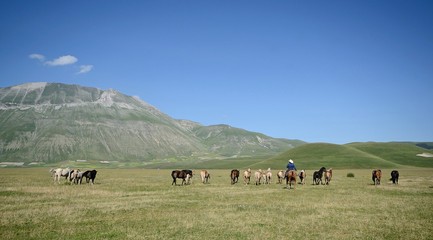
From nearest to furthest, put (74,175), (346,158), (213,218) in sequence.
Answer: (213,218), (74,175), (346,158)

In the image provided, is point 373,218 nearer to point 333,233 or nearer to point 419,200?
point 333,233

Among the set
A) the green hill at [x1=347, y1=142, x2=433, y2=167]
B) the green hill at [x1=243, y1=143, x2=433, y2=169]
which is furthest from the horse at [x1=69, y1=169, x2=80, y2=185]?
the green hill at [x1=347, y1=142, x2=433, y2=167]

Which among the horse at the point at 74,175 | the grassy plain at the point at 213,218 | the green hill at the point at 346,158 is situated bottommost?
the grassy plain at the point at 213,218

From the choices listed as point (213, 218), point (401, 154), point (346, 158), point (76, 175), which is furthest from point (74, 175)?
point (401, 154)

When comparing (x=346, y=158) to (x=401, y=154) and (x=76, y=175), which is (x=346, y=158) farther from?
(x=76, y=175)

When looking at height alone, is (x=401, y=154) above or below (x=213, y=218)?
above

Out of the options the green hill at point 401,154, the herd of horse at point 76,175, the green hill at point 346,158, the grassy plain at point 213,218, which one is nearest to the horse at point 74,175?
the herd of horse at point 76,175

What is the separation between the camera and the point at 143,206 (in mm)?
24281

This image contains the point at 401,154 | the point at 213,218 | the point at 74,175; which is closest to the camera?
the point at 213,218

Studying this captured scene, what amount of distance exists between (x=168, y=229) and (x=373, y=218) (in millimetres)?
11669

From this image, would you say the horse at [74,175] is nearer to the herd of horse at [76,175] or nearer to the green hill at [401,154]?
the herd of horse at [76,175]

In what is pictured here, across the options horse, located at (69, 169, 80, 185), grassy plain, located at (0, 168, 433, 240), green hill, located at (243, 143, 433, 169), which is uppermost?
green hill, located at (243, 143, 433, 169)

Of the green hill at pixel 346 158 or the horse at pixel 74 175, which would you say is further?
the green hill at pixel 346 158

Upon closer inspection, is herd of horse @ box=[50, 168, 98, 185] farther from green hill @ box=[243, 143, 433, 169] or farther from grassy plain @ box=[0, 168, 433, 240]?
green hill @ box=[243, 143, 433, 169]
